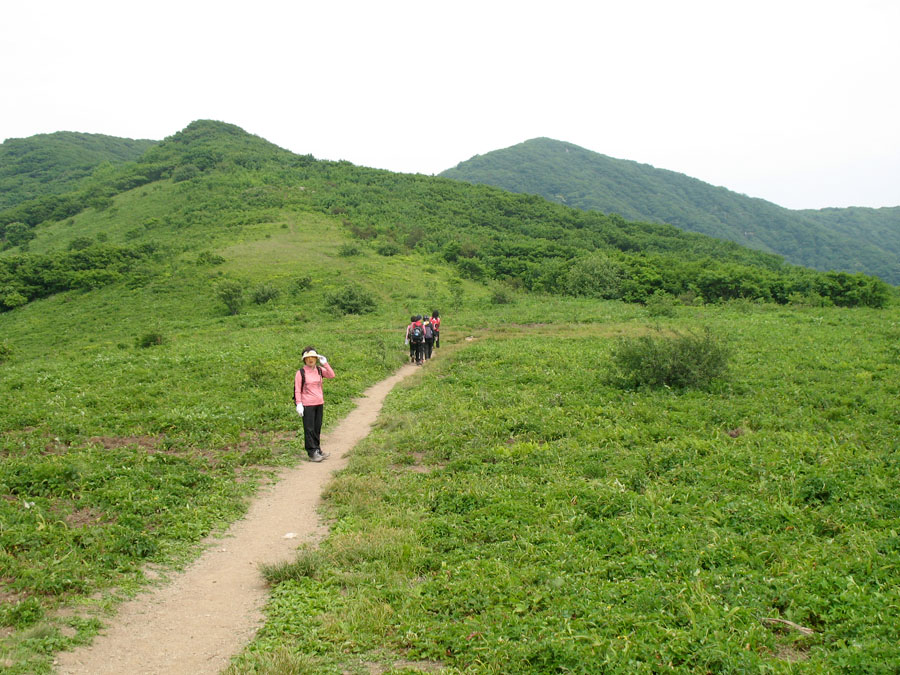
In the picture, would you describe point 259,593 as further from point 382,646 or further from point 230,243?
point 230,243

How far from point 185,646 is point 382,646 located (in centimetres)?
202

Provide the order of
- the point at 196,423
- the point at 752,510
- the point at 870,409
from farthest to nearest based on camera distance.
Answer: the point at 196,423, the point at 870,409, the point at 752,510

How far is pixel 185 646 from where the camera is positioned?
5430 millimetres

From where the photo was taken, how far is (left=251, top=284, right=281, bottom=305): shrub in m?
44.4

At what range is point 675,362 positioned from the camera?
14023 millimetres

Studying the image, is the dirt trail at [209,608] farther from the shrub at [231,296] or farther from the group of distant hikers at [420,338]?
the shrub at [231,296]

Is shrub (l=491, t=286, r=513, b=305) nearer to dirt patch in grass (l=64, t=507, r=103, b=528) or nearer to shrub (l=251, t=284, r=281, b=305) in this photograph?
shrub (l=251, t=284, r=281, b=305)

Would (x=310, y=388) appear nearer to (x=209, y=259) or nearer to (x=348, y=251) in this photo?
(x=209, y=259)

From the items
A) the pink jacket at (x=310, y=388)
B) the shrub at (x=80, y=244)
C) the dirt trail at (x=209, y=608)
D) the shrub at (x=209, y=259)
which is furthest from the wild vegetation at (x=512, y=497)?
the shrub at (x=80, y=244)

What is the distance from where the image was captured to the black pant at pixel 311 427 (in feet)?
38.0

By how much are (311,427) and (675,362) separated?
933cm

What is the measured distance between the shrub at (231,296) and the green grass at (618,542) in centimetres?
3278

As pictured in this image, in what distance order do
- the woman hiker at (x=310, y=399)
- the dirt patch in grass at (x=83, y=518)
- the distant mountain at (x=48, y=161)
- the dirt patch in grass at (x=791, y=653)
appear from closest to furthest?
the dirt patch in grass at (x=791, y=653), the dirt patch in grass at (x=83, y=518), the woman hiker at (x=310, y=399), the distant mountain at (x=48, y=161)

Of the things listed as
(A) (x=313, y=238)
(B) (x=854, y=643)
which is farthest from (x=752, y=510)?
(A) (x=313, y=238)
